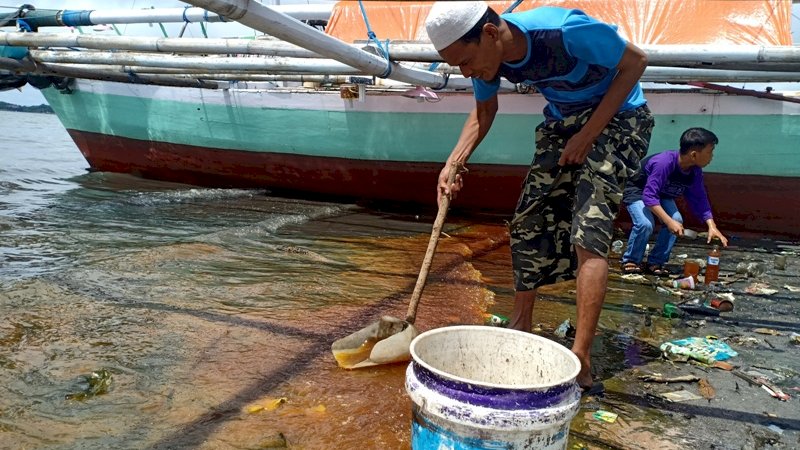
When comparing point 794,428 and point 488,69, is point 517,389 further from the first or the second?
point 794,428

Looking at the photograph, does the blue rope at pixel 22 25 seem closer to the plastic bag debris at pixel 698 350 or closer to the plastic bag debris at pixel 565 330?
the plastic bag debris at pixel 565 330

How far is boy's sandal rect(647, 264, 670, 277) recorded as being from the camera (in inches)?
205

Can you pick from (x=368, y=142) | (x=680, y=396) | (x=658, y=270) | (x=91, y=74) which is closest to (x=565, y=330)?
(x=680, y=396)

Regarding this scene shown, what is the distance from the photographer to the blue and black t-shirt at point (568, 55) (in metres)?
2.31

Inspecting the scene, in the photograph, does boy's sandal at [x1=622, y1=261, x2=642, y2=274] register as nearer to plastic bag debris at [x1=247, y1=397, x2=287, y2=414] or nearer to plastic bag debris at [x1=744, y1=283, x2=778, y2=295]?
plastic bag debris at [x1=744, y1=283, x2=778, y2=295]

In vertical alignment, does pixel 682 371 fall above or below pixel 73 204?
above

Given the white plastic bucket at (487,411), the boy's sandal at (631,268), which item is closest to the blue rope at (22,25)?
the white plastic bucket at (487,411)

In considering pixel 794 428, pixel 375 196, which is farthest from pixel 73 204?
pixel 794 428

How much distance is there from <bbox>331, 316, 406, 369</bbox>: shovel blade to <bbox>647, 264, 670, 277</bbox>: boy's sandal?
331 cm

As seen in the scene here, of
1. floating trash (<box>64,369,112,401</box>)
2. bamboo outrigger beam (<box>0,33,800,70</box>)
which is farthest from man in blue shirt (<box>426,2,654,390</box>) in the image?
floating trash (<box>64,369,112,401</box>)

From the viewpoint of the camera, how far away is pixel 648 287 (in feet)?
15.6

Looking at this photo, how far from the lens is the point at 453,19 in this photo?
218 centimetres

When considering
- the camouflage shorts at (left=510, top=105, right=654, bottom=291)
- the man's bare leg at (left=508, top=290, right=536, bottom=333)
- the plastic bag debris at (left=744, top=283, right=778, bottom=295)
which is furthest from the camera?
the plastic bag debris at (left=744, top=283, right=778, bottom=295)

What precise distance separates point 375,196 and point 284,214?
1633mm
